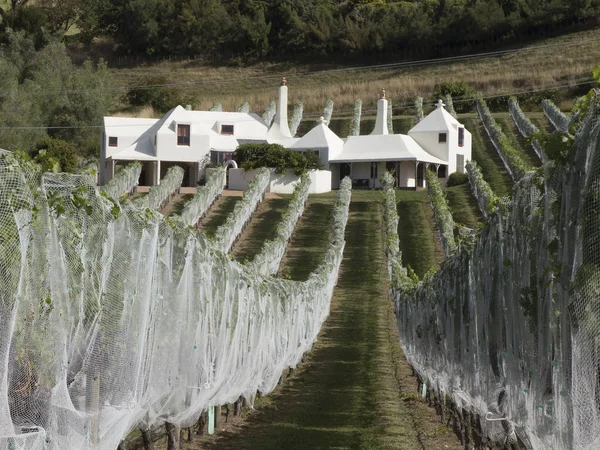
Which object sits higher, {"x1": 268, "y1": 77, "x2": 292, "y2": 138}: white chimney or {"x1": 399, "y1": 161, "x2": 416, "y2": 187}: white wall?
{"x1": 268, "y1": 77, "x2": 292, "y2": 138}: white chimney

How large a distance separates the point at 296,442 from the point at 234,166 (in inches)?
1777

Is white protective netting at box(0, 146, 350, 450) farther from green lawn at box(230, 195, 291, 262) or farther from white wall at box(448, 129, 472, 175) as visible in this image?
white wall at box(448, 129, 472, 175)

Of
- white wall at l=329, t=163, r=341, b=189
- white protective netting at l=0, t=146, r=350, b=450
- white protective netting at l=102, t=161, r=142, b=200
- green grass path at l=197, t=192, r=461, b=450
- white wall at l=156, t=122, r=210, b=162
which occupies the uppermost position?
white wall at l=156, t=122, r=210, b=162

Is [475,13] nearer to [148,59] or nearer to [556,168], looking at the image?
[148,59]

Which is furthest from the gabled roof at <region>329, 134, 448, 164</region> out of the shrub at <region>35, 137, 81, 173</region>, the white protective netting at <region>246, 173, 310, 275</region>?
the shrub at <region>35, 137, 81, 173</region>

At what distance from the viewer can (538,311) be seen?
1037 centimetres

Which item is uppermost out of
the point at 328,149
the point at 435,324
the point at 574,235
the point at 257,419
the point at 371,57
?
the point at 371,57

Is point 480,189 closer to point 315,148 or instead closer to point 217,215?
point 217,215

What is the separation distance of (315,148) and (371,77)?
37.5 metres

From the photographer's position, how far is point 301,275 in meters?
40.9

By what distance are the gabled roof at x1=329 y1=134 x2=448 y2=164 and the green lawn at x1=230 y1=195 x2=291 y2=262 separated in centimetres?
934

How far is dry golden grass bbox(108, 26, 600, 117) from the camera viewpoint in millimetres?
90000

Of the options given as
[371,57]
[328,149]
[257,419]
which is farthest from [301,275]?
[371,57]

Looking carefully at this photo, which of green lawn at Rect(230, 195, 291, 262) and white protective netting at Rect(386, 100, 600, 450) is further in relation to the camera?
green lawn at Rect(230, 195, 291, 262)
